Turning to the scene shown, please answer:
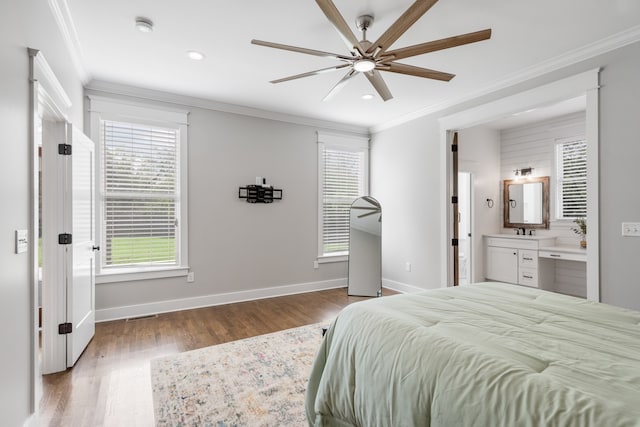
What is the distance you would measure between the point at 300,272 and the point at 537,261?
3.67m

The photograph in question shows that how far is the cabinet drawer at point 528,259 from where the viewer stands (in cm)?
480

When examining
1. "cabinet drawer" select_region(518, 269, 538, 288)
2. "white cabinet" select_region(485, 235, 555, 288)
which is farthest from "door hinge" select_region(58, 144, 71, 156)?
"cabinet drawer" select_region(518, 269, 538, 288)

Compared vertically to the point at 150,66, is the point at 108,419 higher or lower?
lower

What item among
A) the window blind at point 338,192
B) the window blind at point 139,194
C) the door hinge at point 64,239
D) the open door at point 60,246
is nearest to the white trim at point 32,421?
the open door at point 60,246

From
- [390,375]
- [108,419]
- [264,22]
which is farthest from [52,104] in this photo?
[390,375]

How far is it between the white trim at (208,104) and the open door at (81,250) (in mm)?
897

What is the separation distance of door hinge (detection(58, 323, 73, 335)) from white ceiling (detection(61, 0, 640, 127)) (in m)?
2.44

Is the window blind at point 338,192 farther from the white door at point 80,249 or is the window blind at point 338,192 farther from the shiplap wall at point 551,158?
the white door at point 80,249

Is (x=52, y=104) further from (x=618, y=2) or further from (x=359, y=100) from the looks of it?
(x=618, y=2)

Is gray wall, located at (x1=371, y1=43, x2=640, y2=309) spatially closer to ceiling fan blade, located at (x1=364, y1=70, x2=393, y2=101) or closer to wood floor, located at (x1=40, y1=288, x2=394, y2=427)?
wood floor, located at (x1=40, y1=288, x2=394, y2=427)

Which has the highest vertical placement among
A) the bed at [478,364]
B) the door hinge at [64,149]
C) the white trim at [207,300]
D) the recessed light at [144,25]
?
the recessed light at [144,25]

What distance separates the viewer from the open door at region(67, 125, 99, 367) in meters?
2.59

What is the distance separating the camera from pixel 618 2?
220 centimetres

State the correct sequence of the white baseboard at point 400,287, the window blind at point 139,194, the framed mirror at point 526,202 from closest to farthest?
the window blind at point 139,194, the white baseboard at point 400,287, the framed mirror at point 526,202
